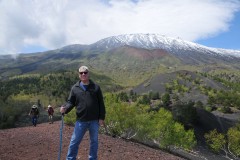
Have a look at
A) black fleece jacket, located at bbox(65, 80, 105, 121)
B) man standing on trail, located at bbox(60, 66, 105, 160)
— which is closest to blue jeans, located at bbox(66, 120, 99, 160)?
man standing on trail, located at bbox(60, 66, 105, 160)

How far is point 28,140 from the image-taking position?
15.8m

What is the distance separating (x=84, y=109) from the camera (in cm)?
849

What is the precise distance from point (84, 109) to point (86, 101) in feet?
0.64

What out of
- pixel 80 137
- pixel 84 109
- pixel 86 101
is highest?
pixel 86 101

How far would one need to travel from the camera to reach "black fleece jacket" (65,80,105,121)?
27.9 feet

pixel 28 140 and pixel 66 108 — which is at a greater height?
pixel 66 108

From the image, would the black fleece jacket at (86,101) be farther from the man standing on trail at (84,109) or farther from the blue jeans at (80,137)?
the blue jeans at (80,137)

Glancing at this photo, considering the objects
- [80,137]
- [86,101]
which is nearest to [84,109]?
[86,101]

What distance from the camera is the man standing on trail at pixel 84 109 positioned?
8.50m

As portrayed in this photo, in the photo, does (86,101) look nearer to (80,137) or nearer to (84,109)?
(84,109)

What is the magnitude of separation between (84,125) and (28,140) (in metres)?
8.15

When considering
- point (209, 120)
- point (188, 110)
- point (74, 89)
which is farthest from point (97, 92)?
point (209, 120)

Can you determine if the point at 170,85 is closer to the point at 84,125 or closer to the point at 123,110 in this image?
the point at 123,110

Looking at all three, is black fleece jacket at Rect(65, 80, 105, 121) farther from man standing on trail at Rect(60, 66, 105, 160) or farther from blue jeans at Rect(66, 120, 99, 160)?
blue jeans at Rect(66, 120, 99, 160)
